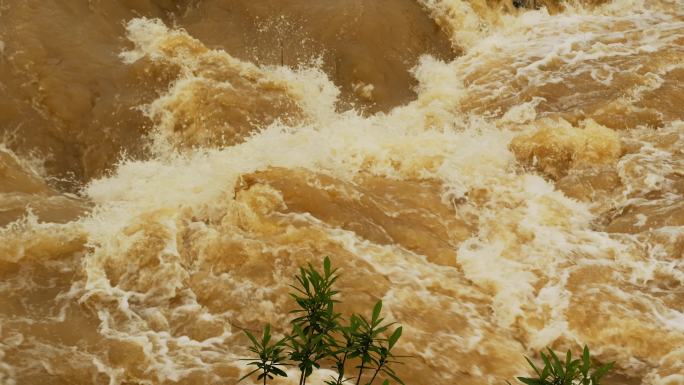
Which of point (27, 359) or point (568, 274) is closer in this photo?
point (27, 359)

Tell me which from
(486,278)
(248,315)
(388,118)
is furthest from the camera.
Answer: (388,118)

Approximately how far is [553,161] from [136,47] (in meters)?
4.90

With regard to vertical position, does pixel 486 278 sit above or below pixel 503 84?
below

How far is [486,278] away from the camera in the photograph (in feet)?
17.2

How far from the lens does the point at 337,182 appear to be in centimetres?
601

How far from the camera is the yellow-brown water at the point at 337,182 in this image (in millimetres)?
4680

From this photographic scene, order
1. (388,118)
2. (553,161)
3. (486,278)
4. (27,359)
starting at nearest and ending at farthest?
(27,359) < (486,278) < (553,161) < (388,118)

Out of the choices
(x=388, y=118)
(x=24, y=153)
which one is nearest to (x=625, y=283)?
(x=388, y=118)

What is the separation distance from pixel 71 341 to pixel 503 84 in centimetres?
586

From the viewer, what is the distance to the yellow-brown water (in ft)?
15.4

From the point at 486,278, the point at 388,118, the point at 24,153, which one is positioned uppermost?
the point at 388,118

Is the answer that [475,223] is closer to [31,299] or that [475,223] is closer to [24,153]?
[31,299]

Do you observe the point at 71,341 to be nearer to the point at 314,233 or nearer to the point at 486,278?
the point at 314,233

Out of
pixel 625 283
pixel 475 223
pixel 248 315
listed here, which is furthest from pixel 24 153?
pixel 625 283
